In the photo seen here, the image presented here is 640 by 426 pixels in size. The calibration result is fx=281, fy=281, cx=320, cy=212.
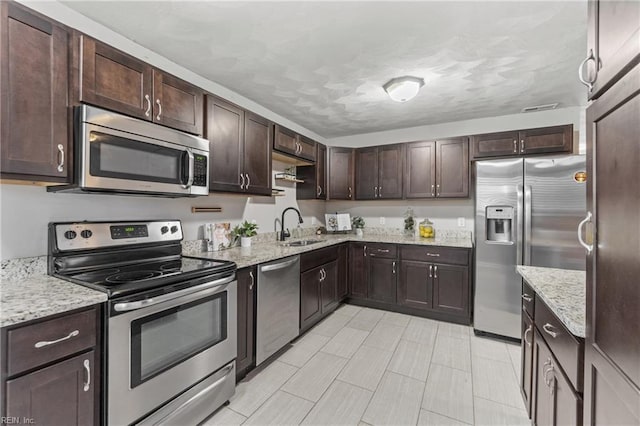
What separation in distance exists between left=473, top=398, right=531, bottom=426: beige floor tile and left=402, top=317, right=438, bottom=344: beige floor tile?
2.92 ft

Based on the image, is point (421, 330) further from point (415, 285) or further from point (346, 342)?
point (346, 342)

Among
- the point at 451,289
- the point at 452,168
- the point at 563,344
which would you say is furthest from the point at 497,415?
the point at 452,168

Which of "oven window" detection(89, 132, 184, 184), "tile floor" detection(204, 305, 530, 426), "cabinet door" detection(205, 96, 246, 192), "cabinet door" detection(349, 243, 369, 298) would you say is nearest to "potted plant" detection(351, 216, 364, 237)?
"cabinet door" detection(349, 243, 369, 298)

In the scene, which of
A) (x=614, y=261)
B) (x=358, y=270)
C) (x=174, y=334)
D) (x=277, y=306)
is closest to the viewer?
(x=614, y=261)

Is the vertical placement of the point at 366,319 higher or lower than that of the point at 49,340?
lower

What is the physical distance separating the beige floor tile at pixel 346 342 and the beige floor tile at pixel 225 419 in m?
0.99

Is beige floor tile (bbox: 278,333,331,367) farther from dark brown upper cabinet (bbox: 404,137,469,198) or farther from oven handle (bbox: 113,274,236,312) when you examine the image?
dark brown upper cabinet (bbox: 404,137,469,198)

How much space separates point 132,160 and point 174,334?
1043mm

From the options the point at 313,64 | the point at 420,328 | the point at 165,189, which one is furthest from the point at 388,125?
the point at 165,189

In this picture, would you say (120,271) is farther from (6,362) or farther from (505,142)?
(505,142)

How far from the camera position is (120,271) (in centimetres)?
168

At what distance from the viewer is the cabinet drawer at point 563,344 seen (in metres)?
0.99

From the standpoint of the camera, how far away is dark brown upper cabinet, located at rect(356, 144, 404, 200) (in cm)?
375

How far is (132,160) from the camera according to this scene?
65.9 inches
